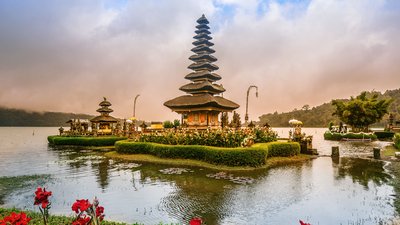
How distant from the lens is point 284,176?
16344mm

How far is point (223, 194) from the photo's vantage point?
39.8 feet

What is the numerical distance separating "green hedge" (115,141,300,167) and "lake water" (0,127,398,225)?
56.9 inches

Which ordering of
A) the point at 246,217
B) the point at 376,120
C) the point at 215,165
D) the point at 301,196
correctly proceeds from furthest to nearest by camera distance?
1. the point at 376,120
2. the point at 215,165
3. the point at 301,196
4. the point at 246,217

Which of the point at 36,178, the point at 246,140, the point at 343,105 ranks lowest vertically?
the point at 36,178

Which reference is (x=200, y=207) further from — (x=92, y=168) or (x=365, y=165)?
(x=365, y=165)

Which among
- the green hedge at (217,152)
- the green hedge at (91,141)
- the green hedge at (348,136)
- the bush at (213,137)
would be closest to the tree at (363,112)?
the green hedge at (348,136)

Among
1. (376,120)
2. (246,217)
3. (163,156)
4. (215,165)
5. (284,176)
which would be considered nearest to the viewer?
(246,217)

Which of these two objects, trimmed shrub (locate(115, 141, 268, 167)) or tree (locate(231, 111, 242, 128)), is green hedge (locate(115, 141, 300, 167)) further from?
tree (locate(231, 111, 242, 128))

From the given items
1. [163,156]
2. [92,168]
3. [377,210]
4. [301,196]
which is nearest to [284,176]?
[301,196]

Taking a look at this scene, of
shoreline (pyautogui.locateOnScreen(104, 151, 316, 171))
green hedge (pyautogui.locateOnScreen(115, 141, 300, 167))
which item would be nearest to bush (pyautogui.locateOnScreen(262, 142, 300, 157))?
green hedge (pyautogui.locateOnScreen(115, 141, 300, 167))

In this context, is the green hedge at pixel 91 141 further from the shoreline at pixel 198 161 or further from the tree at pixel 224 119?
the tree at pixel 224 119

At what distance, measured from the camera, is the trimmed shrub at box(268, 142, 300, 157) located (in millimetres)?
23516

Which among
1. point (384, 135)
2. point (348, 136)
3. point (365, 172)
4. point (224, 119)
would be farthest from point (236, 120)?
point (384, 135)

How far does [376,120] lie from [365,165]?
47592 mm
